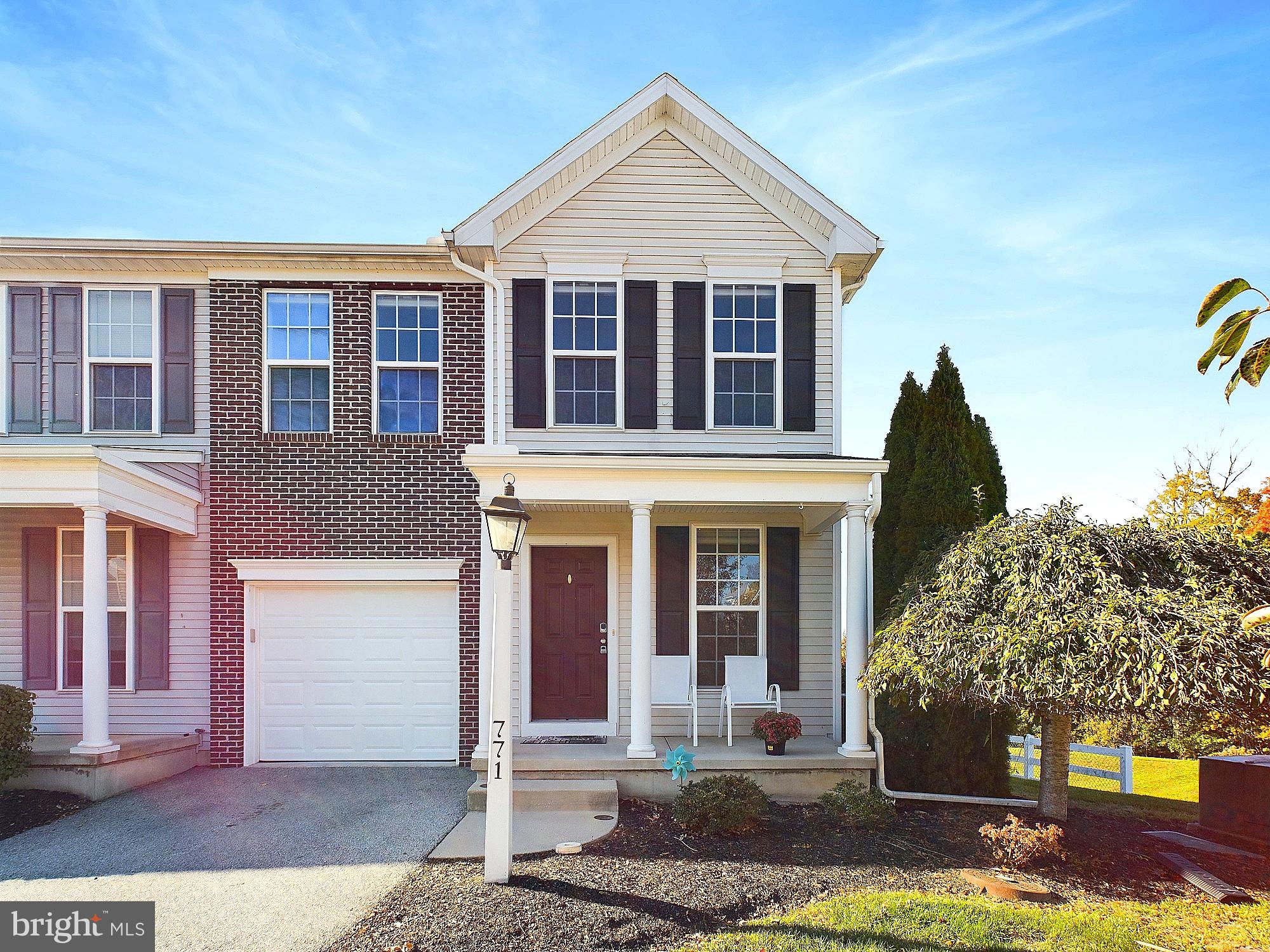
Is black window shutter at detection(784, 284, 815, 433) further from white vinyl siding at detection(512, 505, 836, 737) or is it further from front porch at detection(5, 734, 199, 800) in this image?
front porch at detection(5, 734, 199, 800)

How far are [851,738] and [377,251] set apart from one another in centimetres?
757

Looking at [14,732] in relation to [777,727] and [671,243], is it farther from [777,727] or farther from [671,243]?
[671,243]

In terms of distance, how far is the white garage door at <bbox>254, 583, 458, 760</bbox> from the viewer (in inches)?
372

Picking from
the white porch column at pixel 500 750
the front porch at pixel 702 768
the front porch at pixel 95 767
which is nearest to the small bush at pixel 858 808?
the front porch at pixel 702 768

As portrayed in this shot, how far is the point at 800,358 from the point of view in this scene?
952cm

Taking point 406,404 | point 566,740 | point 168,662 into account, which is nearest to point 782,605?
point 566,740

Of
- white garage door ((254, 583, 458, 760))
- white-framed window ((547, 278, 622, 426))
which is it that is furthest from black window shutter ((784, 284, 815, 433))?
white garage door ((254, 583, 458, 760))

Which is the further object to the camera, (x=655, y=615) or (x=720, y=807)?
(x=655, y=615)

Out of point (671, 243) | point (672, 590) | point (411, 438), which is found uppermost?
point (671, 243)

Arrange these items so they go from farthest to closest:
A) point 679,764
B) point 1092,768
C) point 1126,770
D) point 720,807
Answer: point 1092,768 → point 1126,770 → point 679,764 → point 720,807

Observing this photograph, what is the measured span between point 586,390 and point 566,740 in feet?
13.2

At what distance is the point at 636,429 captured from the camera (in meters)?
9.41

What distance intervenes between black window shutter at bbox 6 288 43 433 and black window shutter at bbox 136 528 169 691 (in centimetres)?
194

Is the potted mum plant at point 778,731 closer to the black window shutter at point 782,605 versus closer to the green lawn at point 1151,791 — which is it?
the black window shutter at point 782,605
